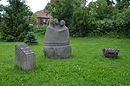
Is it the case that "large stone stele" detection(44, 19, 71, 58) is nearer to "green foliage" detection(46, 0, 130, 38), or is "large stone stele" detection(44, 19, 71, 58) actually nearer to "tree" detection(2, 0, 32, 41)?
"tree" detection(2, 0, 32, 41)

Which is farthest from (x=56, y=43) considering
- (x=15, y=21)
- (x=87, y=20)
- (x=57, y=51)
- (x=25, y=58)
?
(x=87, y=20)

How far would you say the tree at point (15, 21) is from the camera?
17.1 meters

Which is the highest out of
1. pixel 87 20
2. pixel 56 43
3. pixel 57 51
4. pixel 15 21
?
pixel 87 20

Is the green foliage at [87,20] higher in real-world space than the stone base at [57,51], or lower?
higher

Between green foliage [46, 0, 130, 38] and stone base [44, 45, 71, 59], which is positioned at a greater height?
green foliage [46, 0, 130, 38]

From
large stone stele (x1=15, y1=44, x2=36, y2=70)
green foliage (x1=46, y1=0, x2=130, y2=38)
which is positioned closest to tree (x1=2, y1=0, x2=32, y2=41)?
green foliage (x1=46, y1=0, x2=130, y2=38)

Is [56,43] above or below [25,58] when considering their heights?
above

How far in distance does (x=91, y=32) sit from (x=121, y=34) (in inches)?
138

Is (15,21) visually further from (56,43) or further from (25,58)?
(25,58)

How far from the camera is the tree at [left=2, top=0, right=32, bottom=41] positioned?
17.1 m

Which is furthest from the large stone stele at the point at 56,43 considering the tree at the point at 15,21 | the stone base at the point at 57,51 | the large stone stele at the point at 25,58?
the tree at the point at 15,21

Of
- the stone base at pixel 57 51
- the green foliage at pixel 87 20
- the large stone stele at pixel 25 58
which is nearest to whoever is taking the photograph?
the large stone stele at pixel 25 58

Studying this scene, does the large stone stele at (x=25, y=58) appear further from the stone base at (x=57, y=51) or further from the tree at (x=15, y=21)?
the tree at (x=15, y=21)

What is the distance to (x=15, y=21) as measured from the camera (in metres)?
17.2
